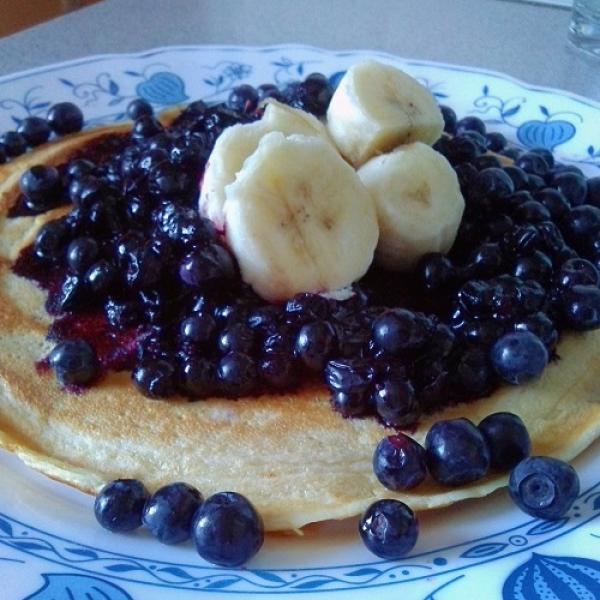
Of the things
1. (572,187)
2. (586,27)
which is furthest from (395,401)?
(586,27)

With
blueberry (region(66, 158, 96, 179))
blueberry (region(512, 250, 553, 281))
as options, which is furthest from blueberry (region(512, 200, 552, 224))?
blueberry (region(66, 158, 96, 179))

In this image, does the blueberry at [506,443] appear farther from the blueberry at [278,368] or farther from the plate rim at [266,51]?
the plate rim at [266,51]

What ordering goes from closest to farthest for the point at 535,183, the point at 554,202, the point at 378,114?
the point at 378,114 → the point at 554,202 → the point at 535,183

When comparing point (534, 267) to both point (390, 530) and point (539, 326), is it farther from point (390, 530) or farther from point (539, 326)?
point (390, 530)

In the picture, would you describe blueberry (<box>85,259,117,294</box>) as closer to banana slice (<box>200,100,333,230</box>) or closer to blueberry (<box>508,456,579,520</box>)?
banana slice (<box>200,100,333,230</box>)

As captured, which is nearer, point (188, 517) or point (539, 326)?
point (188, 517)

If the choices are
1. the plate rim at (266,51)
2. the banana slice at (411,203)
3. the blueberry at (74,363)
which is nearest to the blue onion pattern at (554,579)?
the banana slice at (411,203)

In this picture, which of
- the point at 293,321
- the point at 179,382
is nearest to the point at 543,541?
the point at 293,321
